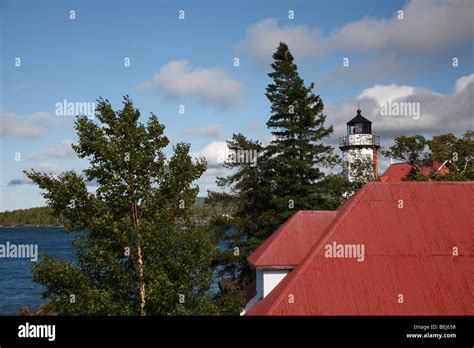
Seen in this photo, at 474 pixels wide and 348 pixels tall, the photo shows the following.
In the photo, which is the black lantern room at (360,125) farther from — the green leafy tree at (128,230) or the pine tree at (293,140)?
the green leafy tree at (128,230)

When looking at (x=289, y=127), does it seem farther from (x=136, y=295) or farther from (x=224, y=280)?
(x=136, y=295)

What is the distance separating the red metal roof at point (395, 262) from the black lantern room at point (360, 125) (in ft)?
120

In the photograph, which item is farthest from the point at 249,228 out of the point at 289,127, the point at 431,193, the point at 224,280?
the point at 431,193

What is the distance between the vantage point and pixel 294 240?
20484 mm

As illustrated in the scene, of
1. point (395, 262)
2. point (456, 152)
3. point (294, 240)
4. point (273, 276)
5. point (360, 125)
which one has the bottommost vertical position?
point (273, 276)

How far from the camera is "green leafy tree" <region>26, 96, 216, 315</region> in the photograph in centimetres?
1472

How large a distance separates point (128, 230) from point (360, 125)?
43.6 m

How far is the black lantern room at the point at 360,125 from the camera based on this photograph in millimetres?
53938

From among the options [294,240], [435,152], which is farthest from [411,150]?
[294,240]

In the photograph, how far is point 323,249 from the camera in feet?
52.7

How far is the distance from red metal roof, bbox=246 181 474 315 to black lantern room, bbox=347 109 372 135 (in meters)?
36.6

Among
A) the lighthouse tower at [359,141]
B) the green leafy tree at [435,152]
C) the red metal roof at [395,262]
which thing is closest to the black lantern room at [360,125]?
the lighthouse tower at [359,141]

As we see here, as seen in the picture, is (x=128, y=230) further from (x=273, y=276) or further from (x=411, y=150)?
(x=411, y=150)

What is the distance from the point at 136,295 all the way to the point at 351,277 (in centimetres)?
711
